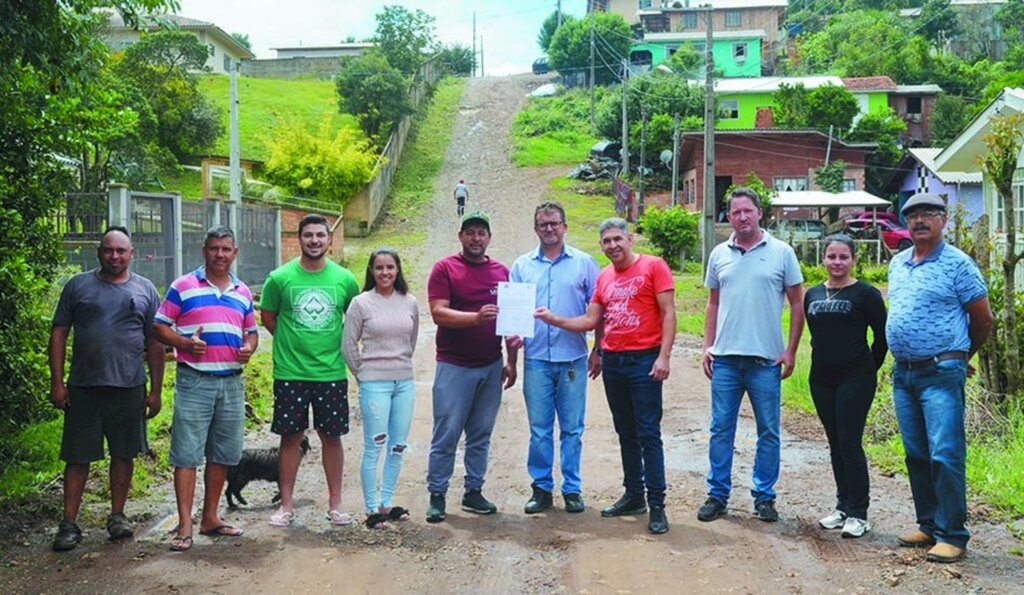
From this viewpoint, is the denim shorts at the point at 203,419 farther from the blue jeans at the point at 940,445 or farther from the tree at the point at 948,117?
the tree at the point at 948,117

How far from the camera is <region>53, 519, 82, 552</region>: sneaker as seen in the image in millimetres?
6266

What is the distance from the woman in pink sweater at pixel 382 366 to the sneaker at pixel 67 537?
178cm

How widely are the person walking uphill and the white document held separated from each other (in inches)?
88.3

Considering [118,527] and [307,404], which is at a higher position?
[307,404]

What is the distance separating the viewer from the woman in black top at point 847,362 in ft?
21.2

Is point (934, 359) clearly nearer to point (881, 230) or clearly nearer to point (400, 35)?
point (881, 230)

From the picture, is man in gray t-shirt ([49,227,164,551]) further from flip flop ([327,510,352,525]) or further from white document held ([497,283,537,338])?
white document held ([497,283,537,338])

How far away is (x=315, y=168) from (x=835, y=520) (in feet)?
101

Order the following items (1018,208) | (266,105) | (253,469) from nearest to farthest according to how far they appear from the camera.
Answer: (253,469) < (1018,208) < (266,105)

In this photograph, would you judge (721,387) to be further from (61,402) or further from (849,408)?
(61,402)

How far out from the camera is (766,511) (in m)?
6.71

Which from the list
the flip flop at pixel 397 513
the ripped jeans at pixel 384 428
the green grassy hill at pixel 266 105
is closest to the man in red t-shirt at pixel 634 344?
the ripped jeans at pixel 384 428

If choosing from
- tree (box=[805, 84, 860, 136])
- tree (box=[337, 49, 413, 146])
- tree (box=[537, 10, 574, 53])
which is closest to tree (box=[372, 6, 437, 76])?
tree (box=[337, 49, 413, 146])

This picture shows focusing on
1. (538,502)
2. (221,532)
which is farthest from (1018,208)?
(221,532)
